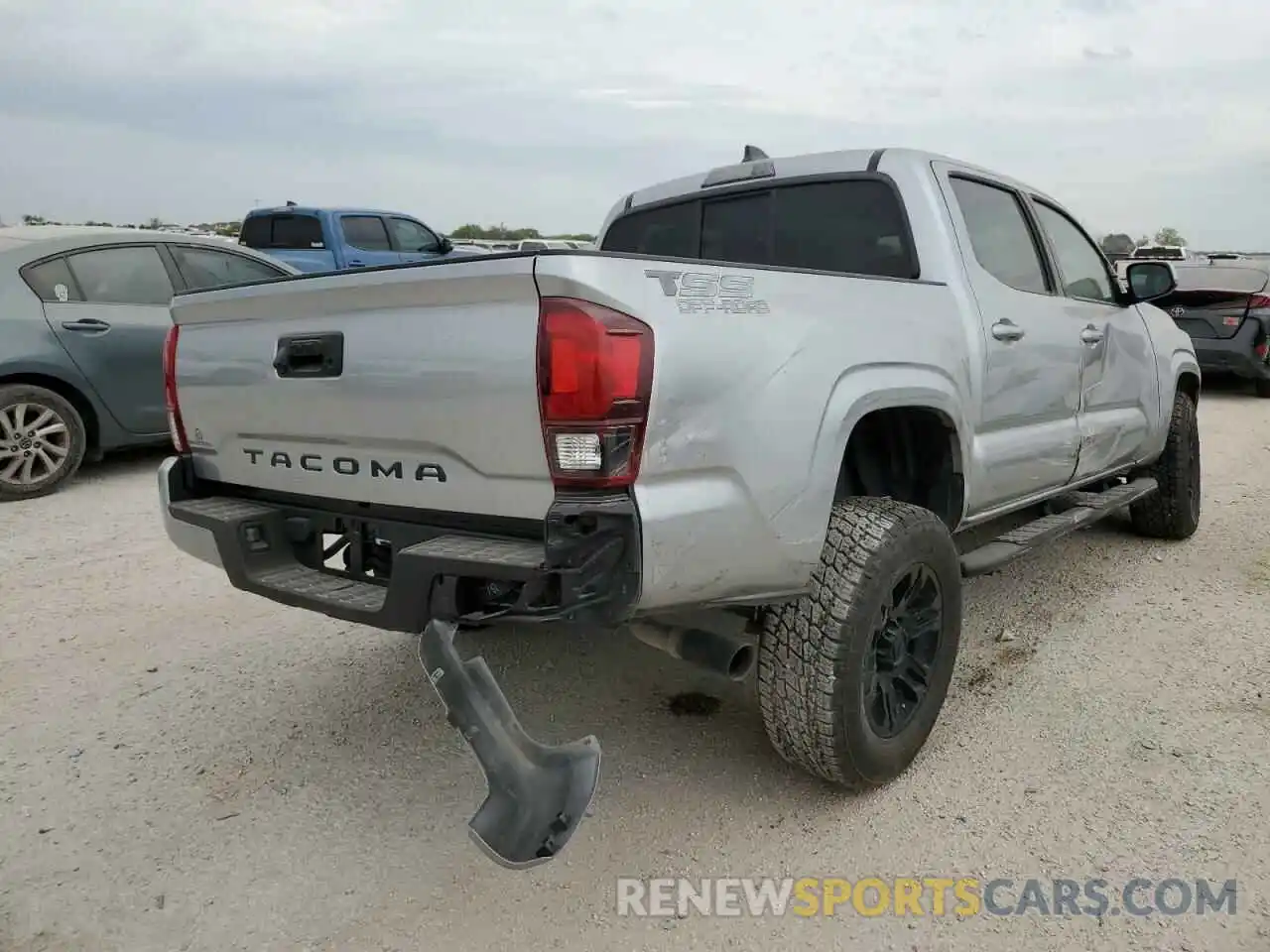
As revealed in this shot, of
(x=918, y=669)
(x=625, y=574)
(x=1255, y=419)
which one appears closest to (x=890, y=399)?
(x=918, y=669)

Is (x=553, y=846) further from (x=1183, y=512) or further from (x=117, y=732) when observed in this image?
(x=1183, y=512)

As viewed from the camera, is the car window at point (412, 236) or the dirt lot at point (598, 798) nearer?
the dirt lot at point (598, 798)

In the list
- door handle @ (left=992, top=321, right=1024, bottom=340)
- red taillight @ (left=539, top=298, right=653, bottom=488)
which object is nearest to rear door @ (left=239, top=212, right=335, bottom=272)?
door handle @ (left=992, top=321, right=1024, bottom=340)

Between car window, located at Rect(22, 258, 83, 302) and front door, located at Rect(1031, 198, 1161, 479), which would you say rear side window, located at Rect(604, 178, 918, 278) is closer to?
front door, located at Rect(1031, 198, 1161, 479)

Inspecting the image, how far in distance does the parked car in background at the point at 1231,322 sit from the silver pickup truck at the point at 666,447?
8420 mm

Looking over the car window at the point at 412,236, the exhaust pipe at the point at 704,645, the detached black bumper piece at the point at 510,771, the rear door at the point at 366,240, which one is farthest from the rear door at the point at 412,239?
the detached black bumper piece at the point at 510,771

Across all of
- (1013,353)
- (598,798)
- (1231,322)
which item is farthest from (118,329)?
(1231,322)

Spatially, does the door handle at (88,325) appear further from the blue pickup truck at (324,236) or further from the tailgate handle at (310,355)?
the blue pickup truck at (324,236)

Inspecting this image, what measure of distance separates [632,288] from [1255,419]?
385 inches

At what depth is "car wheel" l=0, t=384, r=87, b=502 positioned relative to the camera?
5902mm

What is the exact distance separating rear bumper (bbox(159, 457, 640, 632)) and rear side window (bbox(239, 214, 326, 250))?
9930 mm

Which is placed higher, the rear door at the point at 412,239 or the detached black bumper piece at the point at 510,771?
the rear door at the point at 412,239

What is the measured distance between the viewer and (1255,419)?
31.4 feet

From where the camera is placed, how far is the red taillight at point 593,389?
6.63ft
